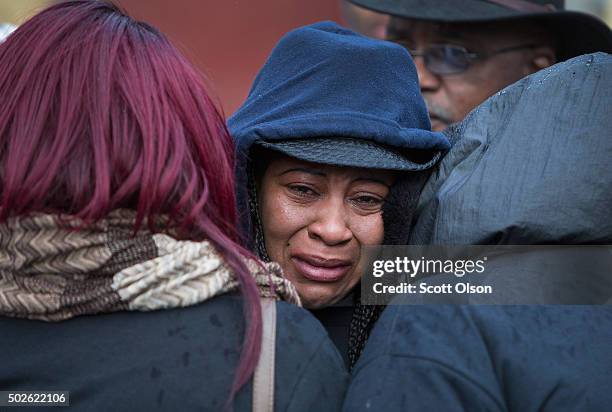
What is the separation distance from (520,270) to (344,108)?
688 millimetres

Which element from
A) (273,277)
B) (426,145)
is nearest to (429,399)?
(273,277)

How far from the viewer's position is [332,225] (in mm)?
2006

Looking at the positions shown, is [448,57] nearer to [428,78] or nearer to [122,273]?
[428,78]

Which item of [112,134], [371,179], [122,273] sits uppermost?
[112,134]

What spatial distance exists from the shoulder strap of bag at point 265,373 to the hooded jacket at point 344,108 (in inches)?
28.3

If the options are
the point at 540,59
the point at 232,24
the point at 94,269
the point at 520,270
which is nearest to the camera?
the point at 94,269

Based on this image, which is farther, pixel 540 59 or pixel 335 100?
pixel 540 59

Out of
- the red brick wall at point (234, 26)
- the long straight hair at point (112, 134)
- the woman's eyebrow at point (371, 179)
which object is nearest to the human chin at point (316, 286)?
the woman's eyebrow at point (371, 179)

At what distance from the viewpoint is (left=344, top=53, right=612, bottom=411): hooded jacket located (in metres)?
1.26

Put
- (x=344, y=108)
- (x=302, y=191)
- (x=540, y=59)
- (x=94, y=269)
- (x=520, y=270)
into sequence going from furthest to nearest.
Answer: (x=540, y=59)
(x=302, y=191)
(x=344, y=108)
(x=520, y=270)
(x=94, y=269)

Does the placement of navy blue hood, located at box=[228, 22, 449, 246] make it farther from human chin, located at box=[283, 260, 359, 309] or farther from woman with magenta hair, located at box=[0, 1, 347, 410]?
woman with magenta hair, located at box=[0, 1, 347, 410]

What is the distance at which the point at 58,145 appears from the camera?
1.22m

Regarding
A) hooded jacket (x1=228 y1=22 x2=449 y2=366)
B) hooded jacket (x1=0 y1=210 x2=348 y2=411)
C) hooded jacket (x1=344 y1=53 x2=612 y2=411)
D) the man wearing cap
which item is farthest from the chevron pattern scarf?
the man wearing cap

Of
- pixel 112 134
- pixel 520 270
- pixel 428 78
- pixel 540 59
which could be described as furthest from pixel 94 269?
pixel 540 59
